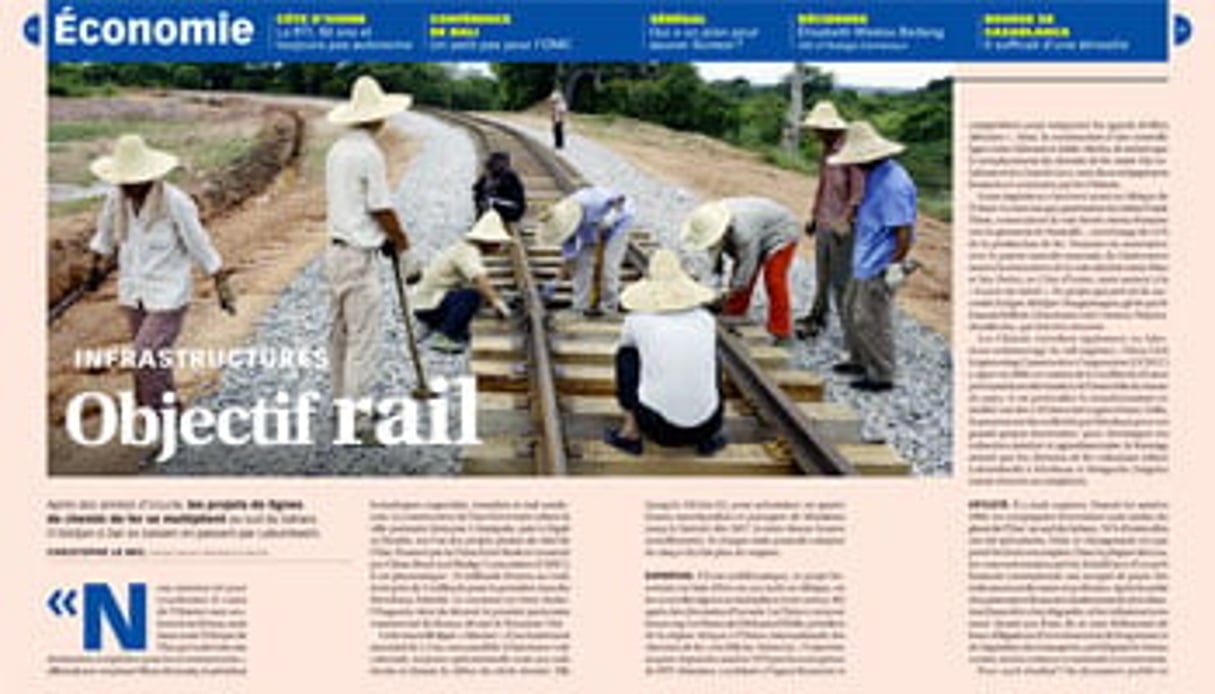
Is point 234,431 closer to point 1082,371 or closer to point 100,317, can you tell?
point 100,317

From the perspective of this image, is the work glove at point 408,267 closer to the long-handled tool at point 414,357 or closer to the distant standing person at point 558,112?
the long-handled tool at point 414,357

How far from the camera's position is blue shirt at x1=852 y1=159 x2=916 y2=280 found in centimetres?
527

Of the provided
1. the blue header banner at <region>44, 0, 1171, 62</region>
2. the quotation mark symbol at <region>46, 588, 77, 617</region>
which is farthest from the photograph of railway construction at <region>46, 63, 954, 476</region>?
the quotation mark symbol at <region>46, 588, 77, 617</region>

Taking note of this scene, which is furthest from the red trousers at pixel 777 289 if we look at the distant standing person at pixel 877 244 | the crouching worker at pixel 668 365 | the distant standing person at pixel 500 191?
the distant standing person at pixel 500 191

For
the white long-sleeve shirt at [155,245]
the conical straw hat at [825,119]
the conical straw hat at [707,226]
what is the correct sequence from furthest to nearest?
1. the conical straw hat at [825,119]
2. the conical straw hat at [707,226]
3. the white long-sleeve shirt at [155,245]

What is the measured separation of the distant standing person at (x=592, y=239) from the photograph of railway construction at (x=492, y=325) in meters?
0.01

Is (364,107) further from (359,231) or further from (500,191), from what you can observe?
(500,191)

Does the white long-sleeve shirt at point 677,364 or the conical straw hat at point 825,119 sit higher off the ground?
the conical straw hat at point 825,119

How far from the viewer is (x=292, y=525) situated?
4590 mm

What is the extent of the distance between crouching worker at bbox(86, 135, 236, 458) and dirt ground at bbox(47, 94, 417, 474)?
25 cm

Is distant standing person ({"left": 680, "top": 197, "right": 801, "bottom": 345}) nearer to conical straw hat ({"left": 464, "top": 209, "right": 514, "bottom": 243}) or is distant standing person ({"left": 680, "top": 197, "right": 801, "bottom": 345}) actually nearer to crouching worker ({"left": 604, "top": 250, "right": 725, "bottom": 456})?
conical straw hat ({"left": 464, "top": 209, "right": 514, "bottom": 243})

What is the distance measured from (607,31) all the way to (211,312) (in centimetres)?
233

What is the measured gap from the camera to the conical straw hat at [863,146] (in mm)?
5277

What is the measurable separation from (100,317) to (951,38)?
4.01 m
